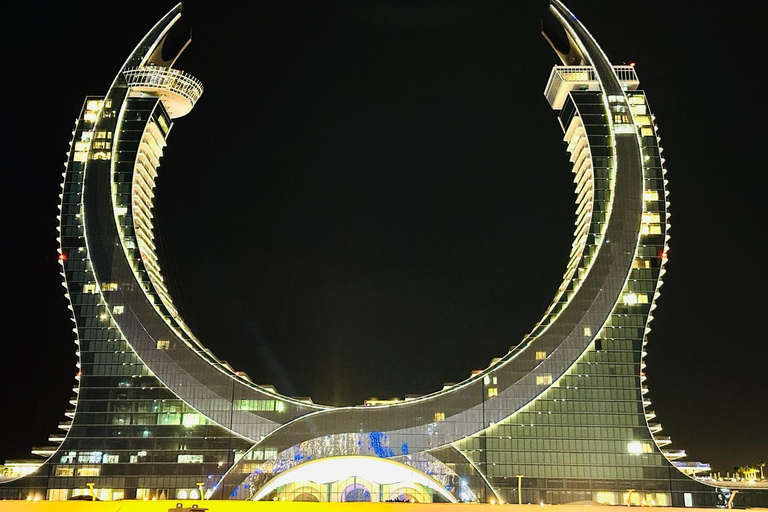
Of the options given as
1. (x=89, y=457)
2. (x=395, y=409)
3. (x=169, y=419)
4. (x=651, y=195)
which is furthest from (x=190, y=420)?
(x=651, y=195)

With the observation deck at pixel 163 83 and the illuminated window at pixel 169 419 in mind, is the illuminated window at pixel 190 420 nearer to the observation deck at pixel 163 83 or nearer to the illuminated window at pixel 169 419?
the illuminated window at pixel 169 419

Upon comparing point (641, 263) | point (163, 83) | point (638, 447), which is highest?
point (163, 83)

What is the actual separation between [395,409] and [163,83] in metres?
42.5

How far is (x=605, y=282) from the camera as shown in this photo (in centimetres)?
9650

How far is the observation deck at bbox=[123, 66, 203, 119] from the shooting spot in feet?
339

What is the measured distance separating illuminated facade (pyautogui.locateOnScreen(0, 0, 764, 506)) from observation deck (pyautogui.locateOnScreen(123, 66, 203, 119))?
12060 mm

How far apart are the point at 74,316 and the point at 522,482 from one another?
1871 inches

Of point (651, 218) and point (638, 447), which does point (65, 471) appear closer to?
point (638, 447)

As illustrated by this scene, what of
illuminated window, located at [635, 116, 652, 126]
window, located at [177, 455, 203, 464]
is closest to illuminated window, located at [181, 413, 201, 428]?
window, located at [177, 455, 203, 464]

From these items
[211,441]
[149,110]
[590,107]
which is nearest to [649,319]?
[590,107]

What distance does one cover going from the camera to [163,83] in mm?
103375

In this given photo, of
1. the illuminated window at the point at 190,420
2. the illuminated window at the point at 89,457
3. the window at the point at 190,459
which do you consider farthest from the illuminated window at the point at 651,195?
the illuminated window at the point at 89,457

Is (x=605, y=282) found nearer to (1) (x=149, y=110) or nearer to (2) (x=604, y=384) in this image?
(2) (x=604, y=384)

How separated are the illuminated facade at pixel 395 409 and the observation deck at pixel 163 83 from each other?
1206 centimetres
